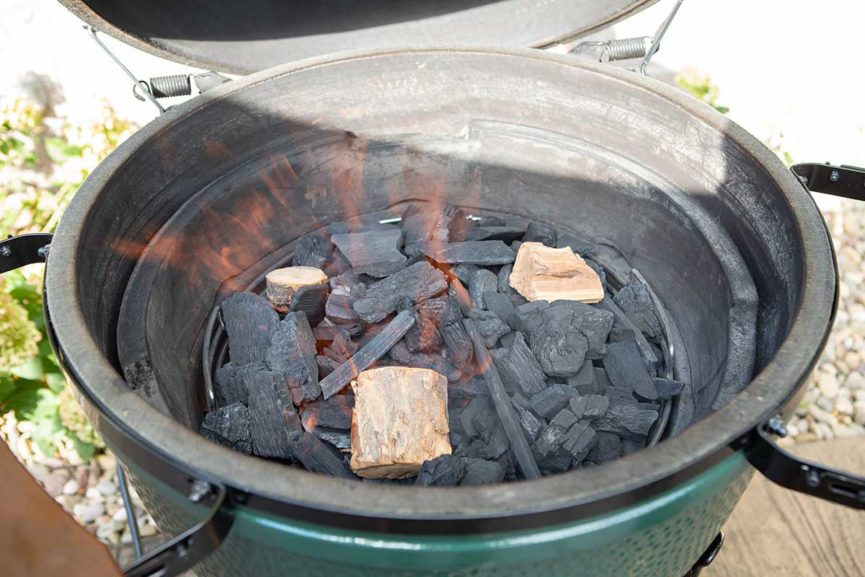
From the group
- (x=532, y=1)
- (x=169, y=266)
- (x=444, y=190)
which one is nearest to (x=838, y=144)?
(x=532, y=1)

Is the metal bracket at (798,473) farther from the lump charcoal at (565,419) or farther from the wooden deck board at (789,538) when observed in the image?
the wooden deck board at (789,538)

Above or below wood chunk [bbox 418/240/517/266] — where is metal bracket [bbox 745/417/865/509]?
above

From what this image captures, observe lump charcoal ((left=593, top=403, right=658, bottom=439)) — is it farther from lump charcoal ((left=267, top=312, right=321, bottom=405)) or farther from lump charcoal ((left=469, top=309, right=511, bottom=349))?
lump charcoal ((left=267, top=312, right=321, bottom=405))

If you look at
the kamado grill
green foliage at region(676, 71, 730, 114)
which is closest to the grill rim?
the kamado grill

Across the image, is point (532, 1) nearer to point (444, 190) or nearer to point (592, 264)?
point (444, 190)

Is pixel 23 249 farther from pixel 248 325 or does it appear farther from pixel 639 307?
pixel 639 307

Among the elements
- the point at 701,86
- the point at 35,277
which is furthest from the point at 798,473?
the point at 701,86

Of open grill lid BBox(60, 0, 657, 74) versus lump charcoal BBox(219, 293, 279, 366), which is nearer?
lump charcoal BBox(219, 293, 279, 366)

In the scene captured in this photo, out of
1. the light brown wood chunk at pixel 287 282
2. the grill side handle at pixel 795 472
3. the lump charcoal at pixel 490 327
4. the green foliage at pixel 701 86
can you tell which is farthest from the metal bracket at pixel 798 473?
the green foliage at pixel 701 86
